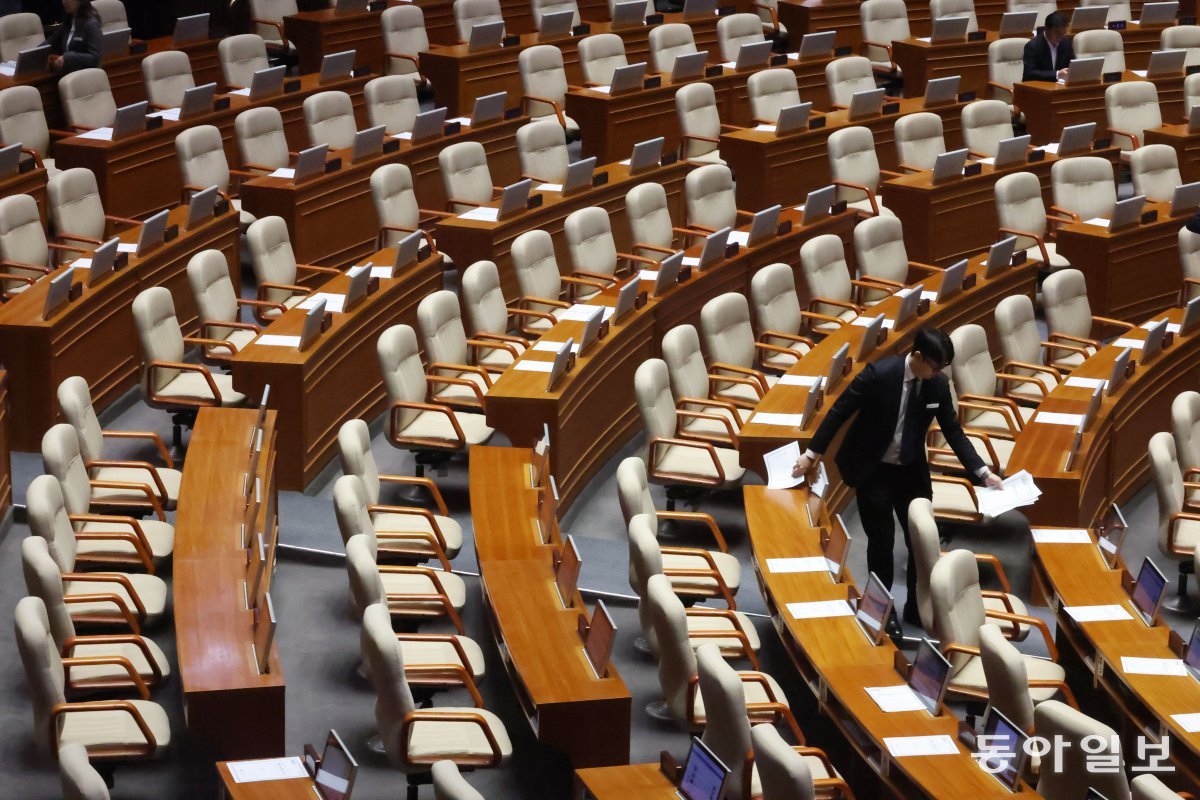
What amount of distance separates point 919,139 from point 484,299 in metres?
3.63

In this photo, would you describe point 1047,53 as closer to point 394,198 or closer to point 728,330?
point 728,330

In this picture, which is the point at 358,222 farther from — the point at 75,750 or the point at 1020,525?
the point at 75,750

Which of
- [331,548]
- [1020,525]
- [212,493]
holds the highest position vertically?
[212,493]

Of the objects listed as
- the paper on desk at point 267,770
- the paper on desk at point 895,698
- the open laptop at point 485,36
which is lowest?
the paper on desk at point 895,698

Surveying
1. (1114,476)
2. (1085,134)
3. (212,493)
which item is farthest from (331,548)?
(1085,134)

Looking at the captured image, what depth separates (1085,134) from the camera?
10.5 m

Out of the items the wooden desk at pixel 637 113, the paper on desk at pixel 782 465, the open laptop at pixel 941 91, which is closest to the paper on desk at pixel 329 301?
the paper on desk at pixel 782 465

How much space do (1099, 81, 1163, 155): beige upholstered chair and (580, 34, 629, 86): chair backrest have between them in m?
3.22

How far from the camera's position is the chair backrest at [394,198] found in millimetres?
8734

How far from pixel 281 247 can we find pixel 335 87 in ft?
7.92

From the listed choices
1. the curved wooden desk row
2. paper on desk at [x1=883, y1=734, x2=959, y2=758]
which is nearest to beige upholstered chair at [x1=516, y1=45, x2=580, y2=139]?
the curved wooden desk row

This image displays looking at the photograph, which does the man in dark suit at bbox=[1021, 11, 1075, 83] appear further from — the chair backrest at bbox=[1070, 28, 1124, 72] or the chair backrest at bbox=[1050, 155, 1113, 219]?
the chair backrest at bbox=[1050, 155, 1113, 219]

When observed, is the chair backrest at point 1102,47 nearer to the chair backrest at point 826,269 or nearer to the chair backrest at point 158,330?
the chair backrest at point 826,269

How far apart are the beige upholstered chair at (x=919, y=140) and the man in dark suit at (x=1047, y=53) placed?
4.79 ft
